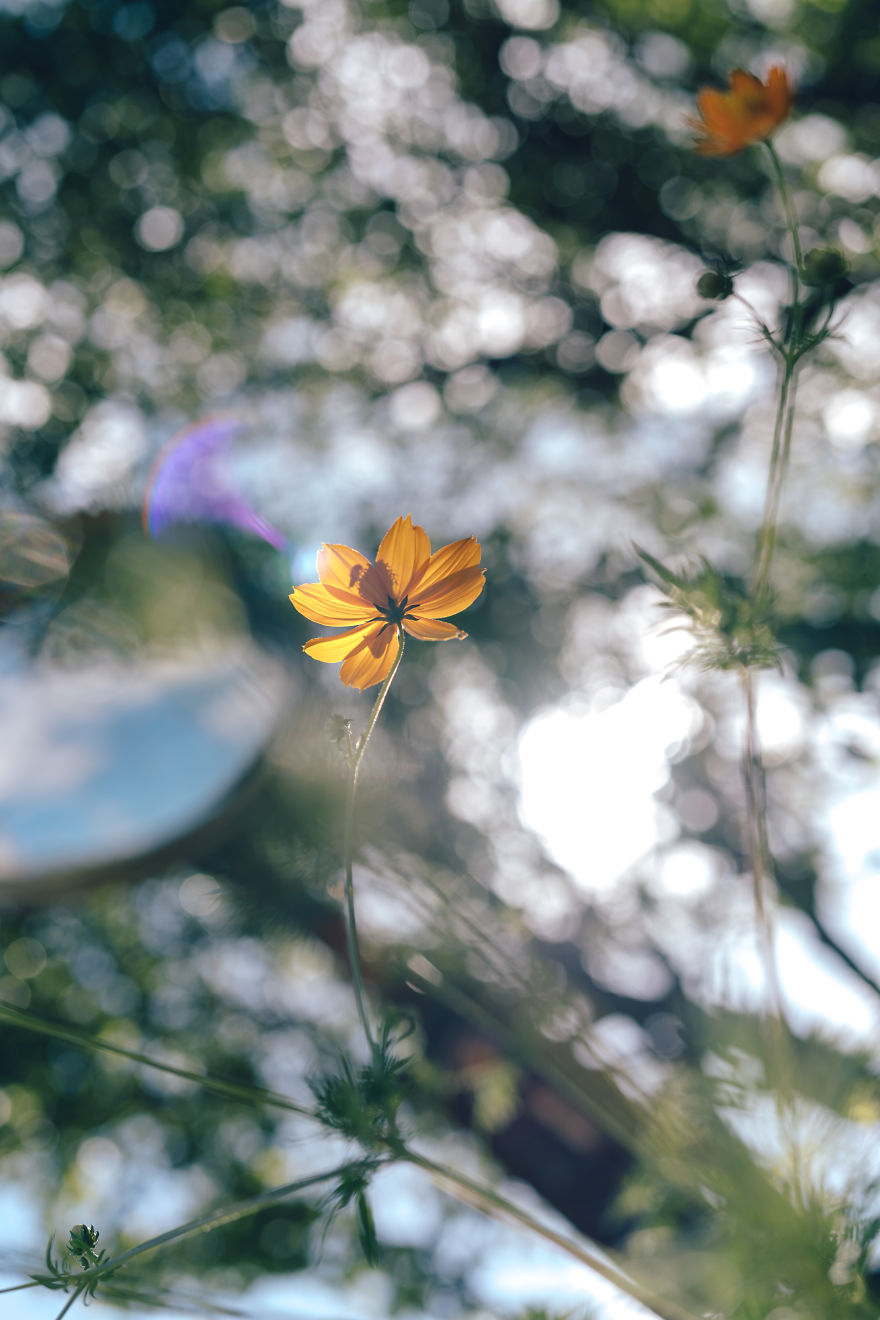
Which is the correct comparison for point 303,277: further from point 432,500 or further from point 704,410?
point 704,410

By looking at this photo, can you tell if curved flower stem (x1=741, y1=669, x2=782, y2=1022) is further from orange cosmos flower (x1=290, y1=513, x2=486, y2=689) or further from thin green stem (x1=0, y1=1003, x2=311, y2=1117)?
thin green stem (x1=0, y1=1003, x2=311, y2=1117)

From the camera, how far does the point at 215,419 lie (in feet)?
12.8

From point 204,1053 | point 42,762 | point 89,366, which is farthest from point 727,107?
point 204,1053

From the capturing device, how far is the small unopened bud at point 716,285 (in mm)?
930

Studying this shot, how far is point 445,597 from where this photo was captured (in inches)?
30.2

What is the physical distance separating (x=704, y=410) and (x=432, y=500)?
1.55 m

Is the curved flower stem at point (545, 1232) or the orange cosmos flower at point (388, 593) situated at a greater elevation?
the orange cosmos flower at point (388, 593)

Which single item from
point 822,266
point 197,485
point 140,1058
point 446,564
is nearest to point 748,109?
point 822,266

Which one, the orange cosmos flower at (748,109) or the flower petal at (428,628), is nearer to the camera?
the flower petal at (428,628)

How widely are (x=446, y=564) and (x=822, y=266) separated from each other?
26.2 inches

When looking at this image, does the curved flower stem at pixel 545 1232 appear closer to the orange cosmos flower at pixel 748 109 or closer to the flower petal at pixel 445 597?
the flower petal at pixel 445 597

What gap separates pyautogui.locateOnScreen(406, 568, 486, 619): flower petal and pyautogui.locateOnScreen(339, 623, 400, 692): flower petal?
37 mm

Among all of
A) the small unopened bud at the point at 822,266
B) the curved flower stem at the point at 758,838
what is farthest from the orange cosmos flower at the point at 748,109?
the curved flower stem at the point at 758,838

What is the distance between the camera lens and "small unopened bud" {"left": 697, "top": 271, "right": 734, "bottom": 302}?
93 centimetres
